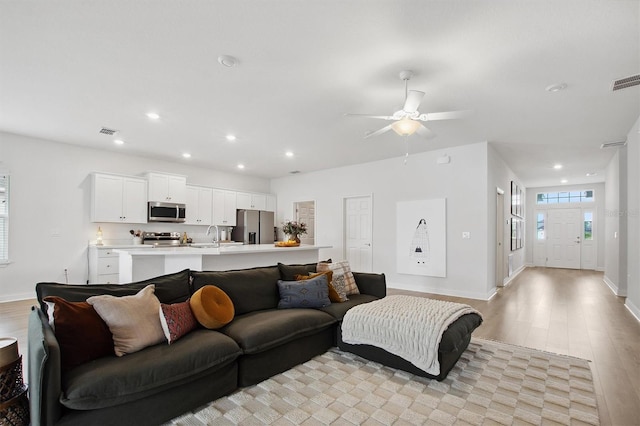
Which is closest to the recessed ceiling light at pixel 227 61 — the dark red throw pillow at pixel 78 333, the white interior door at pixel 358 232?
the dark red throw pillow at pixel 78 333

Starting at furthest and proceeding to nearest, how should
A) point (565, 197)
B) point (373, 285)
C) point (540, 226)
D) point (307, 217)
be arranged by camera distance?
point (540, 226), point (565, 197), point (307, 217), point (373, 285)

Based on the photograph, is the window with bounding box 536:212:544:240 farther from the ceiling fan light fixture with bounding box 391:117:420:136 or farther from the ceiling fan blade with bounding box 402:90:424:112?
the ceiling fan blade with bounding box 402:90:424:112

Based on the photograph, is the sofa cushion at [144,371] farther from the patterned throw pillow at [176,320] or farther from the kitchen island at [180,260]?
the kitchen island at [180,260]

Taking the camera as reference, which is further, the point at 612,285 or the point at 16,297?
the point at 612,285

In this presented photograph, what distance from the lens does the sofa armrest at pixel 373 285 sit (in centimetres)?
382

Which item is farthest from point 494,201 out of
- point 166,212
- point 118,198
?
point 118,198

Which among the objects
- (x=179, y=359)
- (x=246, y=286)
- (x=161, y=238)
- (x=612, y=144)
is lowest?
(x=179, y=359)

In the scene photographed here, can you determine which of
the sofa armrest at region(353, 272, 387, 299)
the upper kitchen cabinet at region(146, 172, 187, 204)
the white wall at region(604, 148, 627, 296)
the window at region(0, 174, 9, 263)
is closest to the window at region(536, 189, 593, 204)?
the white wall at region(604, 148, 627, 296)

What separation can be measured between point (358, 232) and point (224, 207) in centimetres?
337

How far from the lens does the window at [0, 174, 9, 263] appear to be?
5182 millimetres

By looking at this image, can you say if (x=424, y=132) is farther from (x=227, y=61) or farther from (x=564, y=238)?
(x=564, y=238)

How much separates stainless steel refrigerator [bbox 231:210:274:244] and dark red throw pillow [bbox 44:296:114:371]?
240 inches

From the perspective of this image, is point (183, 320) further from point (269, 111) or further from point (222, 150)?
point (222, 150)

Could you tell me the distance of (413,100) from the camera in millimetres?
2945
